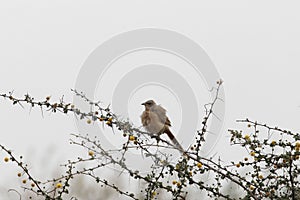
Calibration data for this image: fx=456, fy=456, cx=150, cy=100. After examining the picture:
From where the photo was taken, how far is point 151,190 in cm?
222

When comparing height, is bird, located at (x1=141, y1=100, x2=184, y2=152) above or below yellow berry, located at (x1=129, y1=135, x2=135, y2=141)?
above

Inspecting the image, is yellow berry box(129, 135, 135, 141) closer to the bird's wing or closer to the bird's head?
the bird's wing

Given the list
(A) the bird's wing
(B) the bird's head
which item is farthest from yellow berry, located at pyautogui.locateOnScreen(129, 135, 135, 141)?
(B) the bird's head

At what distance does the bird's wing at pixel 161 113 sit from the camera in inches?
143

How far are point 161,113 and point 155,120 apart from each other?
135 millimetres

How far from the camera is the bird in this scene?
3508 mm

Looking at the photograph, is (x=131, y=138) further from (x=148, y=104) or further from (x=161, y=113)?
(x=148, y=104)

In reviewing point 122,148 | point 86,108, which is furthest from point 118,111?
point 122,148

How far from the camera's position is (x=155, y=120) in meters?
3.67

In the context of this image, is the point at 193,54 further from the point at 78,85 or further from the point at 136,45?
the point at 78,85

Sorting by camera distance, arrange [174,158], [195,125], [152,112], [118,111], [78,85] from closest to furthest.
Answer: [174,158], [195,125], [118,111], [78,85], [152,112]

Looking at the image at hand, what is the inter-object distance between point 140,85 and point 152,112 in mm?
671

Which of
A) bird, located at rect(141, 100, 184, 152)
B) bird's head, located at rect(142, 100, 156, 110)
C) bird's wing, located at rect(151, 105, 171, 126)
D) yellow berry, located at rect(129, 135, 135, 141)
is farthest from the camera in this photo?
bird's head, located at rect(142, 100, 156, 110)

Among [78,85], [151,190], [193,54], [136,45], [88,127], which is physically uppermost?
[136,45]
